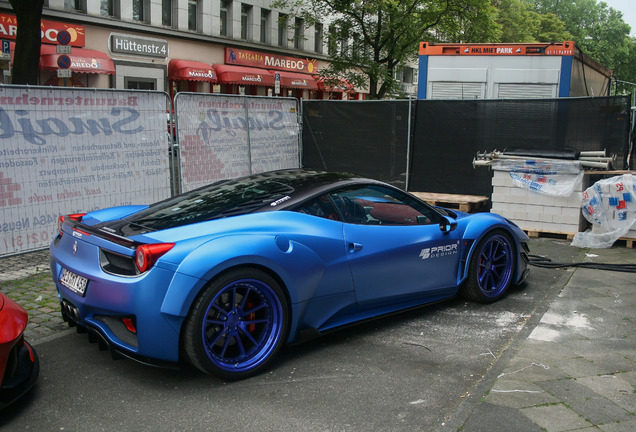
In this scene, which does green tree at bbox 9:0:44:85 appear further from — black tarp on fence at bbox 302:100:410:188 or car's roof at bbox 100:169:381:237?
car's roof at bbox 100:169:381:237

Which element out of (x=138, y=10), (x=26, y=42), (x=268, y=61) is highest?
(x=138, y=10)

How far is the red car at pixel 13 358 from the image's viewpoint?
3215 millimetres

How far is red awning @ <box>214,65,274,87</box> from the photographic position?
96.7ft

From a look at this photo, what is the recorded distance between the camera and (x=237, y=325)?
3.92m

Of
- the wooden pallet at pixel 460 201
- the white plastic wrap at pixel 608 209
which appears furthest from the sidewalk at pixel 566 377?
the wooden pallet at pixel 460 201

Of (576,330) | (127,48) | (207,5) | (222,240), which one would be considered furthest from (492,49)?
(207,5)

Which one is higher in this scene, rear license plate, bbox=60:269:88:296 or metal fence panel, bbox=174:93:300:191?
metal fence panel, bbox=174:93:300:191

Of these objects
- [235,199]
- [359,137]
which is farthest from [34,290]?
[359,137]

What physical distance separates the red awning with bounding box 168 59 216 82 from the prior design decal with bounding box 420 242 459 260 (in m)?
24.0

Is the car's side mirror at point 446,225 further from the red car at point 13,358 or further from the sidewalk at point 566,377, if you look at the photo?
the red car at point 13,358

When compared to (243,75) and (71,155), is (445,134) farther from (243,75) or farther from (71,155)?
(243,75)

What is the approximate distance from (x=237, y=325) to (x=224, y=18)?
1154 inches

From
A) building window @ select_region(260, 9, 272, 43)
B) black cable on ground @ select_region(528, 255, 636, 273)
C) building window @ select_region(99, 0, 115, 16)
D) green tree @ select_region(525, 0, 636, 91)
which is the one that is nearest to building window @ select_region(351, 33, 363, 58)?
building window @ select_region(260, 9, 272, 43)

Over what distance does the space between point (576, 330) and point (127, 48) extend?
78.7 feet
